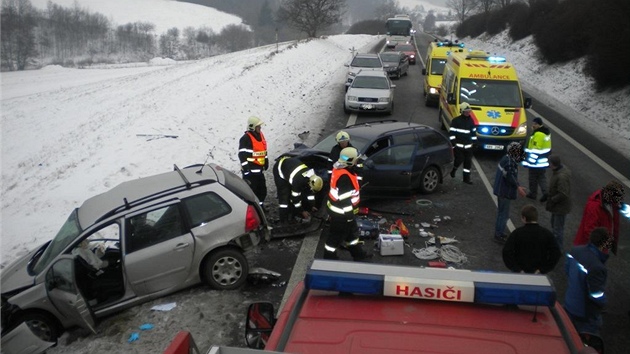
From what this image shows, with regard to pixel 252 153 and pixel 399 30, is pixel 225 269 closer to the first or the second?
pixel 252 153

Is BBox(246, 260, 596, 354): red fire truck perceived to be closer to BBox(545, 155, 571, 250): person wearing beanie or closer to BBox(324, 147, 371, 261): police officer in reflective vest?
BBox(324, 147, 371, 261): police officer in reflective vest

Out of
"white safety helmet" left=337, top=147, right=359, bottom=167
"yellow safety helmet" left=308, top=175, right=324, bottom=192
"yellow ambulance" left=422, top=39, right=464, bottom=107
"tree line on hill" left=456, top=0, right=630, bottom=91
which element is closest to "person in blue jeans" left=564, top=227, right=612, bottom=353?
"white safety helmet" left=337, top=147, right=359, bottom=167

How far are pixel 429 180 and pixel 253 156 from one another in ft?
13.6

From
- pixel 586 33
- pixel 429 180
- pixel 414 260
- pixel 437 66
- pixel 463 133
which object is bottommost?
pixel 414 260

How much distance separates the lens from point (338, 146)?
933 cm

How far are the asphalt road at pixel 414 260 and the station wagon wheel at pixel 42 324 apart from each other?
0.19 meters

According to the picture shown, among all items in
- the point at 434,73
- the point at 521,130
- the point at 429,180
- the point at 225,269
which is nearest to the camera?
the point at 225,269

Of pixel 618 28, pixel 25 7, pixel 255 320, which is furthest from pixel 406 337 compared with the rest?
pixel 25 7

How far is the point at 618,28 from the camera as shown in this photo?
19.0 m

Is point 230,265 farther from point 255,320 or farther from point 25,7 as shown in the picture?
point 25,7

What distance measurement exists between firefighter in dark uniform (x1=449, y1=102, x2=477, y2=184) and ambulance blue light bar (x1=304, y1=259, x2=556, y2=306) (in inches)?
344

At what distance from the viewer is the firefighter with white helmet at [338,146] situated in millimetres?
8953

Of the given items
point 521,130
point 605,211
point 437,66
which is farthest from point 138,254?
point 437,66

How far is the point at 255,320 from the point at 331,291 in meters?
0.96
